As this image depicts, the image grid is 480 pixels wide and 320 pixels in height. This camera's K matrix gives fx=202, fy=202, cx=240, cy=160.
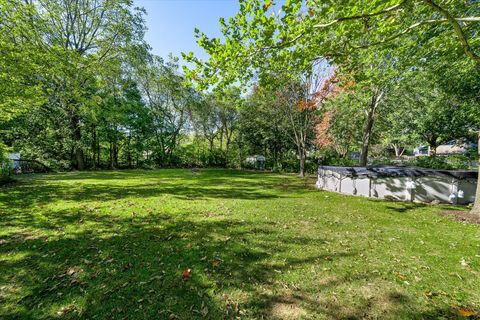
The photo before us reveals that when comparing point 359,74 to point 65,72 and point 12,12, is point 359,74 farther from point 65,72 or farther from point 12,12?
point 12,12

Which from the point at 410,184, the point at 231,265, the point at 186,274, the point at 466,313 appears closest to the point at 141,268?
the point at 186,274

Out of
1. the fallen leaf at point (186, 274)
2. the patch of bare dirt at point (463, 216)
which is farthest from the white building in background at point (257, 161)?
the fallen leaf at point (186, 274)

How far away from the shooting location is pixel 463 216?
5.74 metres

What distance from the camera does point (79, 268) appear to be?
3051mm

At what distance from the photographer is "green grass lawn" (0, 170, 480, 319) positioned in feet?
7.74

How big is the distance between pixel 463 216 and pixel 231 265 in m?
6.95

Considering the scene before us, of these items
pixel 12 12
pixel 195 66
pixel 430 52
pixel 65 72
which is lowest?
pixel 195 66

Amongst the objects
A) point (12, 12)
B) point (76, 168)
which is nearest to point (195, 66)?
point (12, 12)

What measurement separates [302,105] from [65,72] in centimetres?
1411

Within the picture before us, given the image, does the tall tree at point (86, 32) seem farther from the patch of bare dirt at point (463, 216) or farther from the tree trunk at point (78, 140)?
the patch of bare dirt at point (463, 216)

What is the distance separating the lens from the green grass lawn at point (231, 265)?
2359 millimetres

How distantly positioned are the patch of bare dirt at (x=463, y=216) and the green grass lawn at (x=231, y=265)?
15.6 inches

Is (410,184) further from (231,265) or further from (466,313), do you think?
(231,265)

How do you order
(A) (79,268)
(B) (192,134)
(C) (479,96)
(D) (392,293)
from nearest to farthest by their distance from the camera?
(D) (392,293) → (A) (79,268) → (C) (479,96) → (B) (192,134)
